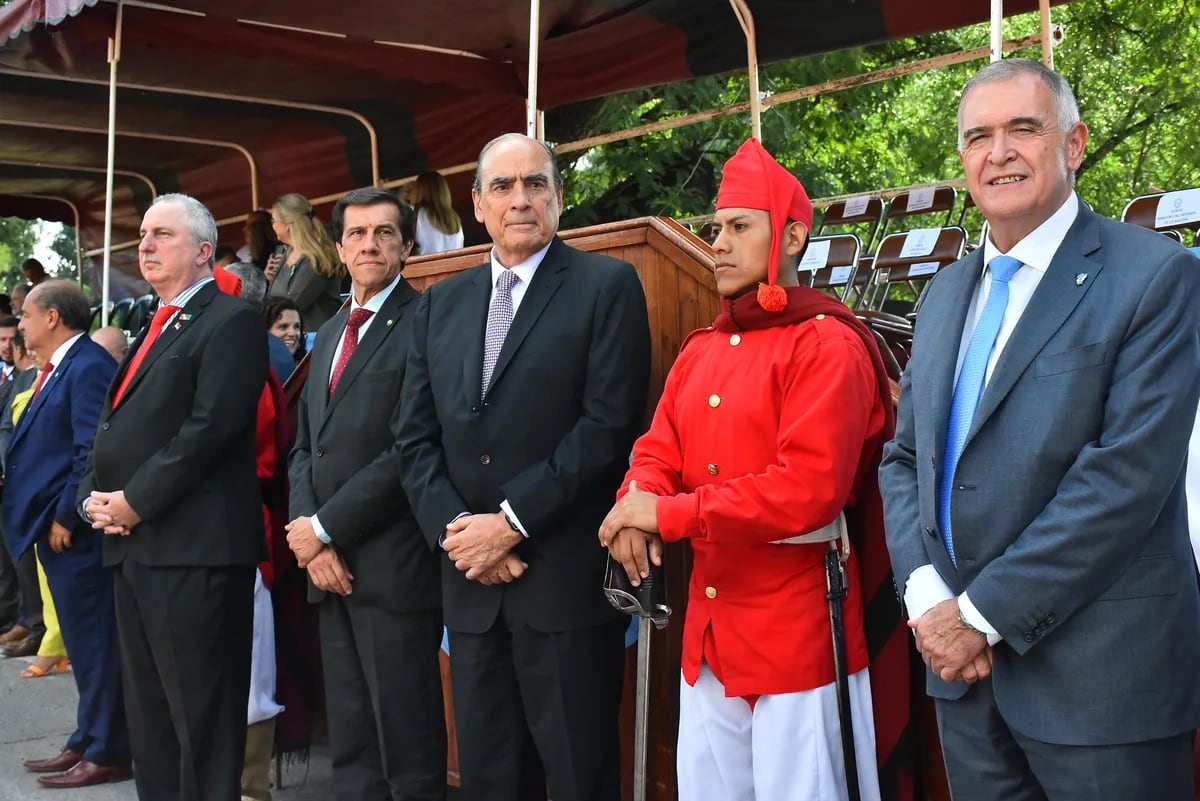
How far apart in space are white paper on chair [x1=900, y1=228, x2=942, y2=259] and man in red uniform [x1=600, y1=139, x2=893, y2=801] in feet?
17.6

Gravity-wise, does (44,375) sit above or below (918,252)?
below

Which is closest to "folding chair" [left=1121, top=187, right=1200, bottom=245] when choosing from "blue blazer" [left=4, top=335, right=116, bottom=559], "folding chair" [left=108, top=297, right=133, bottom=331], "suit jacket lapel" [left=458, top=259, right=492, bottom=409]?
"suit jacket lapel" [left=458, top=259, right=492, bottom=409]

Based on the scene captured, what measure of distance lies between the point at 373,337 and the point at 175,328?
0.84 meters

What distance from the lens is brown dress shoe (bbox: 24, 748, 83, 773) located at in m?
5.66

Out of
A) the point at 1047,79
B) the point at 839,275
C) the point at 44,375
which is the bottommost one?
the point at 44,375

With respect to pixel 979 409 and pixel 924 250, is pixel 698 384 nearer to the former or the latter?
pixel 979 409

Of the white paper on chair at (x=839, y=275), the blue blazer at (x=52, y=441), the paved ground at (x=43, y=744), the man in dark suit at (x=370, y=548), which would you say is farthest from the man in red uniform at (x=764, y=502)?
the white paper on chair at (x=839, y=275)

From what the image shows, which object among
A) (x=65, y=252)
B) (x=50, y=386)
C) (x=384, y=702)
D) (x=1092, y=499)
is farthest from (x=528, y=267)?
(x=65, y=252)

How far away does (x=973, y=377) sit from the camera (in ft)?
8.49

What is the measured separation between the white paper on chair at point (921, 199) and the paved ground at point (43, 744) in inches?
248

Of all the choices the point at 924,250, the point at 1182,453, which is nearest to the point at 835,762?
the point at 1182,453

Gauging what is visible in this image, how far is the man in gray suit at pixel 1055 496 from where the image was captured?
229 cm

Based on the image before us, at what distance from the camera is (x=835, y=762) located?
115 inches

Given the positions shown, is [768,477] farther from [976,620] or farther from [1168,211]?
[1168,211]
